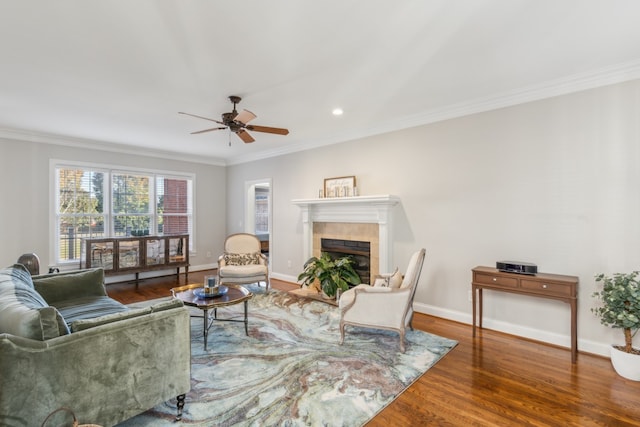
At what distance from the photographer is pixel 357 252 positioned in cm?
482

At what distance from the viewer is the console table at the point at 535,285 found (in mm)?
2807

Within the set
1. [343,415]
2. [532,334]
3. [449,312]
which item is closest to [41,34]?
[343,415]

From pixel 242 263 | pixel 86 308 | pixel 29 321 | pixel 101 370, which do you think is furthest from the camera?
pixel 242 263

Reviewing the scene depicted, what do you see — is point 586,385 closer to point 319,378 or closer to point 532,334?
point 532,334

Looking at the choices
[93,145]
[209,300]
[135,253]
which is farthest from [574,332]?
[93,145]

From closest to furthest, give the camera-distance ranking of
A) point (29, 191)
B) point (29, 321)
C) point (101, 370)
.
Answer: point (29, 321)
point (101, 370)
point (29, 191)

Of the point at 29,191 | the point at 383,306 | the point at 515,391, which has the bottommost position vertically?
the point at 515,391

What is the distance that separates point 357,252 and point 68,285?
3619mm

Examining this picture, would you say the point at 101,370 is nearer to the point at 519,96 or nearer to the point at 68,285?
the point at 68,285

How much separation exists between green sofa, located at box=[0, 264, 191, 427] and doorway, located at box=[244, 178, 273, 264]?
15.3 ft

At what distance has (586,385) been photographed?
242 cm

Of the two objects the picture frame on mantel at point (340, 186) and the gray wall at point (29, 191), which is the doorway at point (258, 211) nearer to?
the picture frame on mantel at point (340, 186)

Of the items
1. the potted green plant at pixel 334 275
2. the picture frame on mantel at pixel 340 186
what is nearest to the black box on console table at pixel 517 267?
the potted green plant at pixel 334 275

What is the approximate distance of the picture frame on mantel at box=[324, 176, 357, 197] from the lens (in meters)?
4.88
